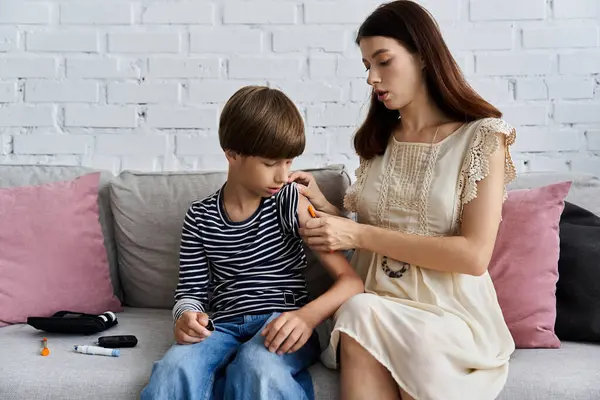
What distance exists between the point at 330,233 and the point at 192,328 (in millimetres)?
360

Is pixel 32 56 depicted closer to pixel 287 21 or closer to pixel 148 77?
pixel 148 77

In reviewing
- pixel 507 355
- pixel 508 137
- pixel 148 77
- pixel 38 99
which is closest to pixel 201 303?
pixel 507 355

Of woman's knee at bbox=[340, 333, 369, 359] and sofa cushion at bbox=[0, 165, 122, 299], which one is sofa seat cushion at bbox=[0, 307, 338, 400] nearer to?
woman's knee at bbox=[340, 333, 369, 359]

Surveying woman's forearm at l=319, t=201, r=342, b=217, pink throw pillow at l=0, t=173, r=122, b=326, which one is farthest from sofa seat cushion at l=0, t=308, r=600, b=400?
woman's forearm at l=319, t=201, r=342, b=217

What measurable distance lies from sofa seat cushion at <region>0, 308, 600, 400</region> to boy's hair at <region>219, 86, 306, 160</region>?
0.48 metres

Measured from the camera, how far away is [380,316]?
1445mm

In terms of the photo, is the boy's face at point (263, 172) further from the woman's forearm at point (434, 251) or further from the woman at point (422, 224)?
the woman's forearm at point (434, 251)

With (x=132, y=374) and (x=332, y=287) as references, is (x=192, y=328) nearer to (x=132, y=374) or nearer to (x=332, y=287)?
(x=132, y=374)

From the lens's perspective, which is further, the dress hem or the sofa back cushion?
the sofa back cushion

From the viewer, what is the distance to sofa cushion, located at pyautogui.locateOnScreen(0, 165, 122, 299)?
6.88 feet

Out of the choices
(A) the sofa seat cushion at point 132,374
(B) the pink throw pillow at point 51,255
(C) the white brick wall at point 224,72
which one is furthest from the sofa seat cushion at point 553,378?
(B) the pink throw pillow at point 51,255

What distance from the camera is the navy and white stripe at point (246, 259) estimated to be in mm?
1654

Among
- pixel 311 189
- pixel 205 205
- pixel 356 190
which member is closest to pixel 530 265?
pixel 356 190

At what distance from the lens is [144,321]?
1.90 meters
